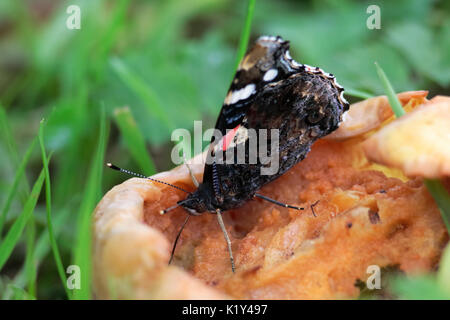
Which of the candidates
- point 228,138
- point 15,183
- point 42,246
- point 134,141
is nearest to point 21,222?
point 15,183

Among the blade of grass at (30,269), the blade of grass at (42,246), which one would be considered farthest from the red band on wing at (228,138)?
the blade of grass at (42,246)

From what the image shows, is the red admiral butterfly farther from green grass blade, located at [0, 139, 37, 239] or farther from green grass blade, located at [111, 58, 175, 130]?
green grass blade, located at [111, 58, 175, 130]

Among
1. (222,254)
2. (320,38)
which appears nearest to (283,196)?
(222,254)

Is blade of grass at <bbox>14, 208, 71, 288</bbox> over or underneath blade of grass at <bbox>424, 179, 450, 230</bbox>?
underneath

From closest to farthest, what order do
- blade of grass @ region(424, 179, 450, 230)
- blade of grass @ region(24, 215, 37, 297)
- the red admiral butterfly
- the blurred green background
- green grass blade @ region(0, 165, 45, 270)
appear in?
blade of grass @ region(424, 179, 450, 230), the red admiral butterfly, green grass blade @ region(0, 165, 45, 270), blade of grass @ region(24, 215, 37, 297), the blurred green background

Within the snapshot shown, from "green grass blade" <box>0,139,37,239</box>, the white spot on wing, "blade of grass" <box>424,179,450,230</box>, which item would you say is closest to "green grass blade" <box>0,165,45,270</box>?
"green grass blade" <box>0,139,37,239</box>

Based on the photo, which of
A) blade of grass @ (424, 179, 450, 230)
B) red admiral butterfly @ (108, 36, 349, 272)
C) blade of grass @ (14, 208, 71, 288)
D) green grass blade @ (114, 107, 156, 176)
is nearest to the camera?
blade of grass @ (424, 179, 450, 230)

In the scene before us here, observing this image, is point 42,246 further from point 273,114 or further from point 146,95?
point 273,114
